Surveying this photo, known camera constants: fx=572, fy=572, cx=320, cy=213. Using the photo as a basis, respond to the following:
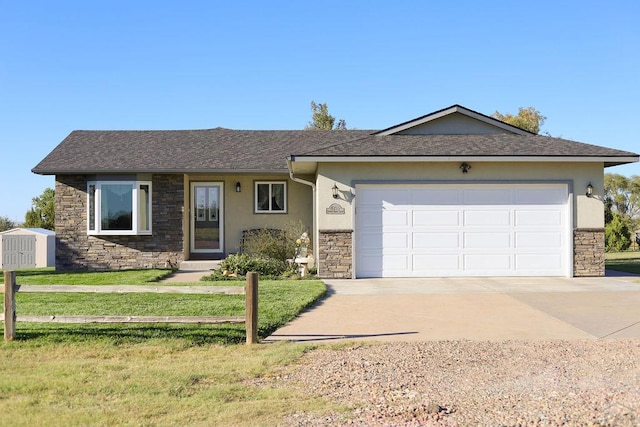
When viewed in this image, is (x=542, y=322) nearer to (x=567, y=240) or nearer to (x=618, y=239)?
(x=567, y=240)

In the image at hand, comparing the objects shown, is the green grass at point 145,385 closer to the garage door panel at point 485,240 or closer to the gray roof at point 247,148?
the gray roof at point 247,148

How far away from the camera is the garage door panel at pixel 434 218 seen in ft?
46.0

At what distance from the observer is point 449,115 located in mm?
15703

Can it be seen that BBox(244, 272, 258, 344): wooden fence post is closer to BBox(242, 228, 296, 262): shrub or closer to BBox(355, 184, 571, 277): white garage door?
BBox(355, 184, 571, 277): white garage door

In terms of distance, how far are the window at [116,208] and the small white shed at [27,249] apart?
8.54 meters

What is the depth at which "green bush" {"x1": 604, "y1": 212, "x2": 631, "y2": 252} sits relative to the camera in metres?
27.4

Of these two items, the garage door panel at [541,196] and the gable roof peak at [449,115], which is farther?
the gable roof peak at [449,115]

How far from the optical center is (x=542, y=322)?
8469 millimetres

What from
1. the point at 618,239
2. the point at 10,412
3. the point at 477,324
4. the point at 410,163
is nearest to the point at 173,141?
the point at 410,163

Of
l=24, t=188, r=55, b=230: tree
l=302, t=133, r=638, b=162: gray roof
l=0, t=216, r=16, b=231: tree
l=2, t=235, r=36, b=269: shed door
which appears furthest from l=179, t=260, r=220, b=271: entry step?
l=0, t=216, r=16, b=231: tree

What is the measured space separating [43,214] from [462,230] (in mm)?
26726

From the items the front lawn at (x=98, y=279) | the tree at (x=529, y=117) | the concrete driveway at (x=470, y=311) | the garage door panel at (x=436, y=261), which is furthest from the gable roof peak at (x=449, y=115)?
the tree at (x=529, y=117)

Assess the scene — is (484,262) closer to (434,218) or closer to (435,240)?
(435,240)

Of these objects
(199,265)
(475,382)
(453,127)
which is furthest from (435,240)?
(475,382)
